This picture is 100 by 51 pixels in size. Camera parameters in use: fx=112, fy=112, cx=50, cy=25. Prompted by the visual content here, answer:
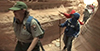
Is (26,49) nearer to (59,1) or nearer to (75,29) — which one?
(75,29)

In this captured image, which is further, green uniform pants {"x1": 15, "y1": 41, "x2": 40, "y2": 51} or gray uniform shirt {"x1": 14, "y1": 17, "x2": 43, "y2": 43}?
green uniform pants {"x1": 15, "y1": 41, "x2": 40, "y2": 51}

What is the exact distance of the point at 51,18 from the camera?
491cm

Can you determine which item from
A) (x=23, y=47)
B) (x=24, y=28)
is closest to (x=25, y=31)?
(x=24, y=28)

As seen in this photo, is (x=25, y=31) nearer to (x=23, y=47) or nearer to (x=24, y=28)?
(x=24, y=28)

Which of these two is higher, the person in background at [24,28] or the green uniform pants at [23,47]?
the person in background at [24,28]

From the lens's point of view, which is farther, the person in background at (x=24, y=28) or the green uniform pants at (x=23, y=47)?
the green uniform pants at (x=23, y=47)

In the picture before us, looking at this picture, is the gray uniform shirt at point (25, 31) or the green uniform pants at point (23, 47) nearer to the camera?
the gray uniform shirt at point (25, 31)

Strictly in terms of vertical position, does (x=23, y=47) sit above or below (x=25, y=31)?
below

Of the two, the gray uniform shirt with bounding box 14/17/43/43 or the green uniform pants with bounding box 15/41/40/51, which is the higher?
the gray uniform shirt with bounding box 14/17/43/43

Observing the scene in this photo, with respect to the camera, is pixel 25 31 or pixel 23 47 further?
pixel 23 47

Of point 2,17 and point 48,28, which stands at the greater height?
point 2,17

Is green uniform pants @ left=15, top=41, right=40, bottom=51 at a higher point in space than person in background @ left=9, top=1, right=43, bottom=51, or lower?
lower

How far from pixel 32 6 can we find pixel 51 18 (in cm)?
97

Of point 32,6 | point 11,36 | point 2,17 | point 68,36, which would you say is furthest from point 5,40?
point 68,36
